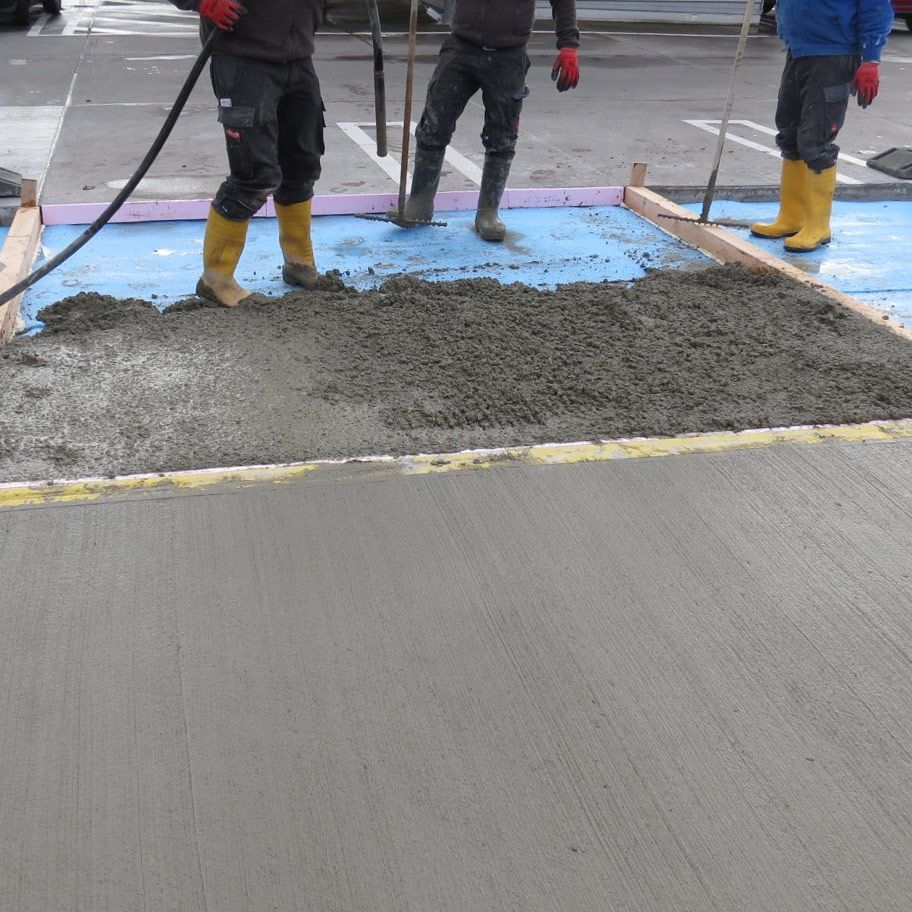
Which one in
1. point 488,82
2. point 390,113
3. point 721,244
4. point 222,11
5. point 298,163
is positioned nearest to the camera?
point 222,11

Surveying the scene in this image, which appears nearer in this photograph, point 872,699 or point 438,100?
point 872,699

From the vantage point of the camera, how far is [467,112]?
9.46 metres

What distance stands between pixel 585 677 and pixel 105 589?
3.98ft

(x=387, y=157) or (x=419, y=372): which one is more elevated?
(x=419, y=372)

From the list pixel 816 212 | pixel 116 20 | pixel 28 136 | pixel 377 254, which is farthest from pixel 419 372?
pixel 116 20

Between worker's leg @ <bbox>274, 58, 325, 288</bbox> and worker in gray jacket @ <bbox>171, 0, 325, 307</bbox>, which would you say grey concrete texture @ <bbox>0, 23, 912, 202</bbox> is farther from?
worker in gray jacket @ <bbox>171, 0, 325, 307</bbox>

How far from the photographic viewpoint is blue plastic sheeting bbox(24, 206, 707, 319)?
4.86 meters

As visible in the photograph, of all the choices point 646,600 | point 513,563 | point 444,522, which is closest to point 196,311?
point 444,522

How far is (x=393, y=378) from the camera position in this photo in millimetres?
3785

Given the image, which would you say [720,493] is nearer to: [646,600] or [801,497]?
[801,497]

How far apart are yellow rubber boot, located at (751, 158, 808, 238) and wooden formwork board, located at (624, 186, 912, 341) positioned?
209mm

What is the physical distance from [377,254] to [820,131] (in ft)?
8.28

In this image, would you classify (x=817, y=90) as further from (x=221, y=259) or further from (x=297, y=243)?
(x=221, y=259)

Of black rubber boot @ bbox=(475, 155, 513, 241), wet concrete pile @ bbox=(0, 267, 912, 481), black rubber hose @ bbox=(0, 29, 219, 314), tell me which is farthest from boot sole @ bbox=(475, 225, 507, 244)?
black rubber hose @ bbox=(0, 29, 219, 314)
